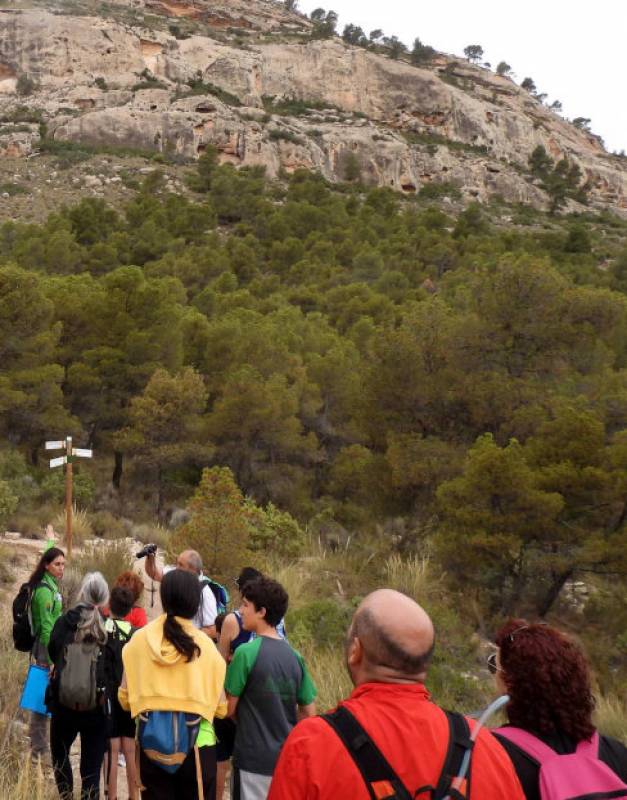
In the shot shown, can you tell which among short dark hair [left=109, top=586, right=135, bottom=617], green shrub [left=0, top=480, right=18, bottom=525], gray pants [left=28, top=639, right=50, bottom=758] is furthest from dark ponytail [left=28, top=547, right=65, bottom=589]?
green shrub [left=0, top=480, right=18, bottom=525]

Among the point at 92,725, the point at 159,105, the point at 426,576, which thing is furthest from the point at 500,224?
the point at 92,725

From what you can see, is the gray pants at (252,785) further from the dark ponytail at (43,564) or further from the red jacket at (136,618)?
the dark ponytail at (43,564)

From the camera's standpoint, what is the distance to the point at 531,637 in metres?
2.23

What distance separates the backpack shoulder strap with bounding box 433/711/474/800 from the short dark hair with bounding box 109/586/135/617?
107 inches

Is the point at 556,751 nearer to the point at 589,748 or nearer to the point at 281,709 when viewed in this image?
the point at 589,748

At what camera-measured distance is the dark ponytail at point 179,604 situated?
10.1 feet

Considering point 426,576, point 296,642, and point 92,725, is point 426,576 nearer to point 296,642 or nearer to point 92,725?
point 296,642

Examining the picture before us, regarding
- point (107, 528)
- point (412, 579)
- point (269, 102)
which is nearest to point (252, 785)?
point (412, 579)

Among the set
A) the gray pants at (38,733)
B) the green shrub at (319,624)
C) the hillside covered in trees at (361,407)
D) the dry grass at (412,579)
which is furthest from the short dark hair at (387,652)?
the hillside covered in trees at (361,407)

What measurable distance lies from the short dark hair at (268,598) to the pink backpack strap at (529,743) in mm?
1519

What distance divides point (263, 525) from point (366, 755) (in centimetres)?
982

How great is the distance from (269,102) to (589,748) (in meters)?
77.3

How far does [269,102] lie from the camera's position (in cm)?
7238

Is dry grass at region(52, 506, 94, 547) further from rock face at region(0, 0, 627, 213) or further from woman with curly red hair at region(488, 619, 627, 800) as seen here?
rock face at region(0, 0, 627, 213)
